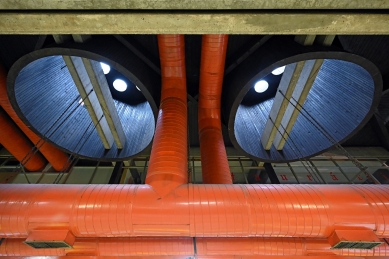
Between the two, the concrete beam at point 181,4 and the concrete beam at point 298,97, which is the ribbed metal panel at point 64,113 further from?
the concrete beam at point 298,97

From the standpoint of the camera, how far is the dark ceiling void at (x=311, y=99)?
3668 millimetres

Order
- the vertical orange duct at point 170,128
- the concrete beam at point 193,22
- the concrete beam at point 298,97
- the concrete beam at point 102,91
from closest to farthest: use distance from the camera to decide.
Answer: the concrete beam at point 193,22
the vertical orange duct at point 170,128
the concrete beam at point 298,97
the concrete beam at point 102,91

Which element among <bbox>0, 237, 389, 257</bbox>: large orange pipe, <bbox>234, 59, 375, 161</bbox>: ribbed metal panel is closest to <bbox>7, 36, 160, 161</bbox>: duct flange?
<bbox>0, 237, 389, 257</bbox>: large orange pipe

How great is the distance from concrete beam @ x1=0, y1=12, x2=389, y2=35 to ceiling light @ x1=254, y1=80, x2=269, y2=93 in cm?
432

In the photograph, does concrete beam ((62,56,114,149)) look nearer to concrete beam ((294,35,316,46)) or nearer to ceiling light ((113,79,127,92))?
ceiling light ((113,79,127,92))

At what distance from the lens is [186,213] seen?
2652 mm

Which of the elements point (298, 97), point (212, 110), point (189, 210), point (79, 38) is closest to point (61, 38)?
point (79, 38)

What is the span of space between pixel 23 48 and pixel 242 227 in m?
6.08

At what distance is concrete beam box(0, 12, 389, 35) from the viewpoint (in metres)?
2.16

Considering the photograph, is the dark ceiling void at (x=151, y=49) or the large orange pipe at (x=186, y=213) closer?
the large orange pipe at (x=186, y=213)

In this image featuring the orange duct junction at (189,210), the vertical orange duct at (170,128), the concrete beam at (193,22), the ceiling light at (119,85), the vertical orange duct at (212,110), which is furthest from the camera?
the ceiling light at (119,85)

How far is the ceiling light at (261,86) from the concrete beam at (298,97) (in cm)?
163

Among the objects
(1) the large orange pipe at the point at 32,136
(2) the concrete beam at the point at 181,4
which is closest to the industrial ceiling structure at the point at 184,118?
(2) the concrete beam at the point at 181,4

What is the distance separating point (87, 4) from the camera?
2047 millimetres
